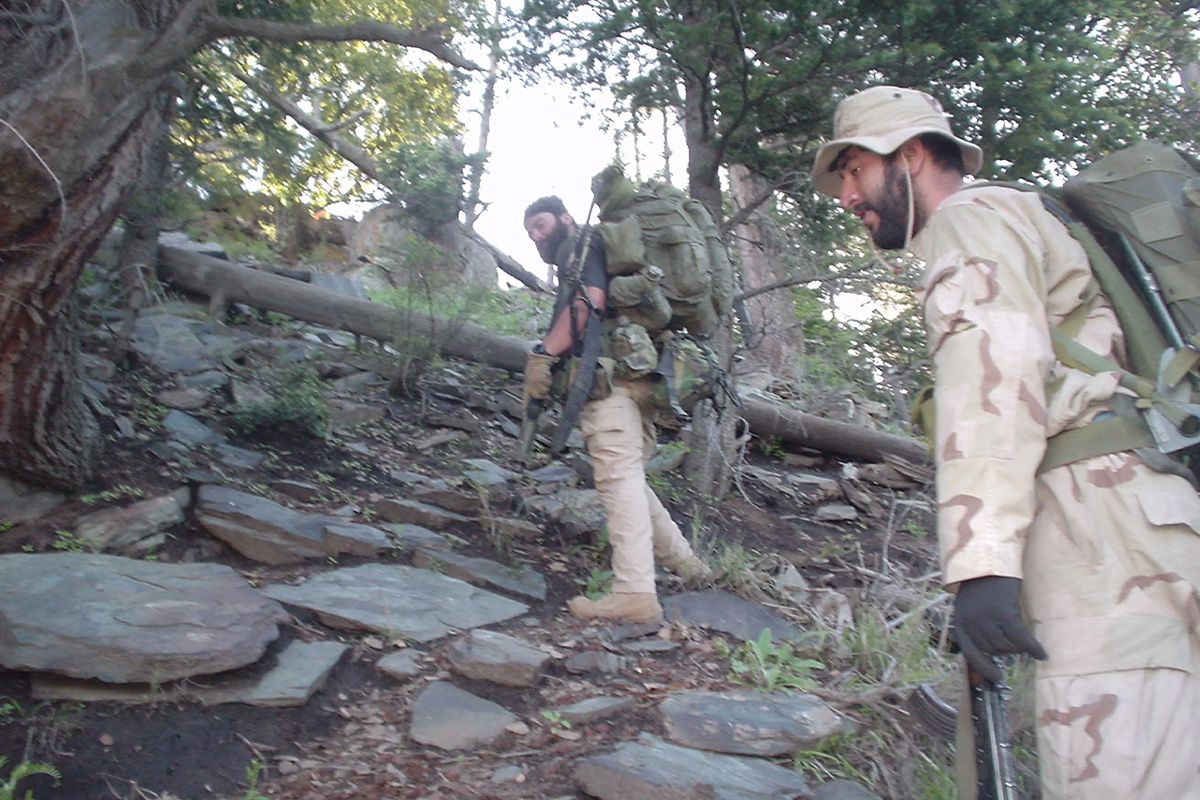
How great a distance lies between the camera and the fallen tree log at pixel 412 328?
27.8ft

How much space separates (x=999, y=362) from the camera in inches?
76.9

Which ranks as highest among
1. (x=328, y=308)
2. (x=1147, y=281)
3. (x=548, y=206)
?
(x=328, y=308)

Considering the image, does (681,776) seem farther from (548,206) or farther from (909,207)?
(548,206)

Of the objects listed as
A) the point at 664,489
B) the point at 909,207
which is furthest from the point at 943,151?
the point at 664,489

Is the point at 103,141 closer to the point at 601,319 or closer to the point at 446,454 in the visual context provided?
the point at 601,319

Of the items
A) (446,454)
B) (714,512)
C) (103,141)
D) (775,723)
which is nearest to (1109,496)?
(775,723)

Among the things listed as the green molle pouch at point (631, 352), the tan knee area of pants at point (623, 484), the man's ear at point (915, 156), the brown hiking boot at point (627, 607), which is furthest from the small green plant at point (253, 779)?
the man's ear at point (915, 156)

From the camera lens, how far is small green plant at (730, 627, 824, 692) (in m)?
4.00

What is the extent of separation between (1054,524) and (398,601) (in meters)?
3.33

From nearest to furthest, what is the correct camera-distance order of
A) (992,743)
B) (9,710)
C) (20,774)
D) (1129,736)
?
(1129,736) < (992,743) < (20,774) < (9,710)

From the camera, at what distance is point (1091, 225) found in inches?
85.2

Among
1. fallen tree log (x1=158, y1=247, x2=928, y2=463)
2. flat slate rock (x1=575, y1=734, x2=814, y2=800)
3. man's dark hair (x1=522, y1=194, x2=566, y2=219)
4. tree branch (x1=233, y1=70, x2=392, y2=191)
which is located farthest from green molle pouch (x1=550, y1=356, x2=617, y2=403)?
tree branch (x1=233, y1=70, x2=392, y2=191)

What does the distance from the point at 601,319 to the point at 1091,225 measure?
2.99 metres

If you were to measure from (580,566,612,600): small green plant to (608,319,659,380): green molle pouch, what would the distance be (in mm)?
1175
